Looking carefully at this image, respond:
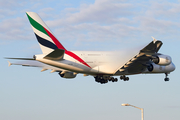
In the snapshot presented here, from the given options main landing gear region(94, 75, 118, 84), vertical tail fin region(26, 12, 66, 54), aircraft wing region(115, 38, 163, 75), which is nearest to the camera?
aircraft wing region(115, 38, 163, 75)

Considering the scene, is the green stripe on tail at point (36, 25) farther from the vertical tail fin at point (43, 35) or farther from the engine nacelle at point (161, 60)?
the engine nacelle at point (161, 60)

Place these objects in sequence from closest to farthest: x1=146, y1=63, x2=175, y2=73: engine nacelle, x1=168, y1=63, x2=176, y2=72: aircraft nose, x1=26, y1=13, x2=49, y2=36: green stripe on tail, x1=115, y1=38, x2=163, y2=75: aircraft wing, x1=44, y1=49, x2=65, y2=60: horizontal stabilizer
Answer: x1=115, y1=38, x2=163, y2=75: aircraft wing, x1=44, y1=49, x2=65, y2=60: horizontal stabilizer, x1=26, y1=13, x2=49, y2=36: green stripe on tail, x1=146, y1=63, x2=175, y2=73: engine nacelle, x1=168, y1=63, x2=176, y2=72: aircraft nose

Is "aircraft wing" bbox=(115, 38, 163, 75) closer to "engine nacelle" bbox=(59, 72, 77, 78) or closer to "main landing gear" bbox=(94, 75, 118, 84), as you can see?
"main landing gear" bbox=(94, 75, 118, 84)

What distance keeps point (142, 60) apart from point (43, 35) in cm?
1396

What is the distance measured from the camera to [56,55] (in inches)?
1580

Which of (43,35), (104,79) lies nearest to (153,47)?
(104,79)

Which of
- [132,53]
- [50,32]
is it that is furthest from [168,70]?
[50,32]

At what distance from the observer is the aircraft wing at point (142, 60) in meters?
38.3

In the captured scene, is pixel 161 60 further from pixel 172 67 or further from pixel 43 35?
pixel 43 35

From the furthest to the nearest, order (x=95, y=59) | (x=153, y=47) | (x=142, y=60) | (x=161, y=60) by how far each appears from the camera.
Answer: (x=95, y=59) → (x=142, y=60) → (x=161, y=60) → (x=153, y=47)

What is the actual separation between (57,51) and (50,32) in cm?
534

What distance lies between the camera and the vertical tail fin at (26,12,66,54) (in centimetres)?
4250

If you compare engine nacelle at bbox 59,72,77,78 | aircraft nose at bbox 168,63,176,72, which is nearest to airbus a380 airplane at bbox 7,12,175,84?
aircraft nose at bbox 168,63,176,72

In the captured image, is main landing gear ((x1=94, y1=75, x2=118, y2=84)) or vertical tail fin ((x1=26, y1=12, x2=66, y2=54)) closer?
vertical tail fin ((x1=26, y1=12, x2=66, y2=54))
